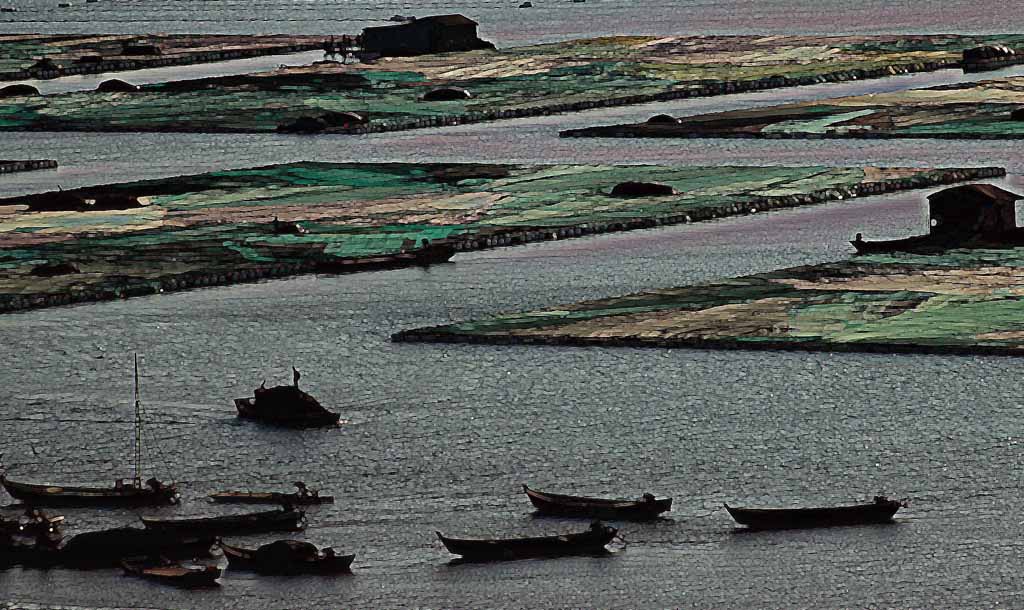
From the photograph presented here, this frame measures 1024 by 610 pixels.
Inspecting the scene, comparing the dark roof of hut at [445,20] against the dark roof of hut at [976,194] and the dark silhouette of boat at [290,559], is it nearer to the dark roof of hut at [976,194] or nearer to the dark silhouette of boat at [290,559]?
the dark roof of hut at [976,194]

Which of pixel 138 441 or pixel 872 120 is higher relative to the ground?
pixel 138 441

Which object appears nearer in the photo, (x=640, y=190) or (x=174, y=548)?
(x=174, y=548)

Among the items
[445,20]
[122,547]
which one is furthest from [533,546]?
[445,20]

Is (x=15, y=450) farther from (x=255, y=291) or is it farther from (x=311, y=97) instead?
(x=311, y=97)

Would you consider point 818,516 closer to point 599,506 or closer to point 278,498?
point 599,506

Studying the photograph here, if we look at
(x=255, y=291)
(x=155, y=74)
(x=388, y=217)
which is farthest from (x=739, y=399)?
(x=155, y=74)
